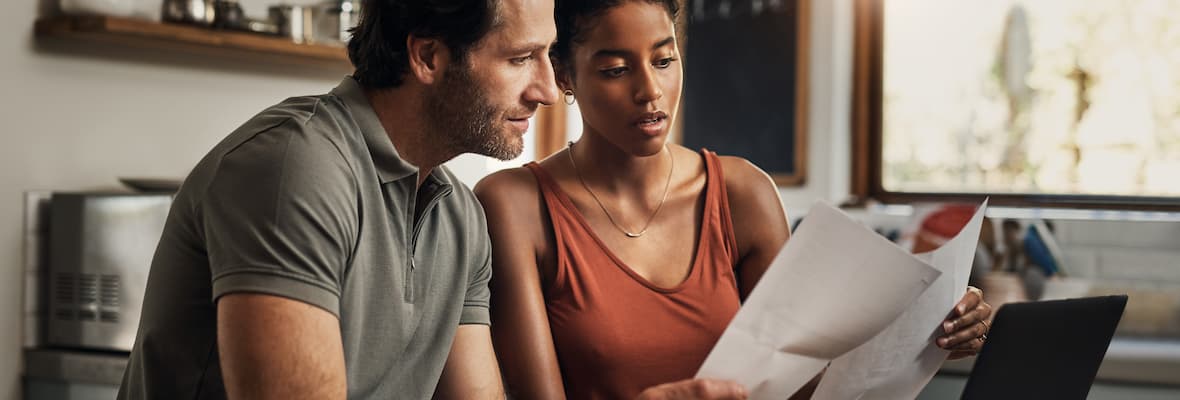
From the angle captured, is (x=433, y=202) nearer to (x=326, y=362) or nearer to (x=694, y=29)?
(x=326, y=362)

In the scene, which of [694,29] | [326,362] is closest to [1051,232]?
[694,29]

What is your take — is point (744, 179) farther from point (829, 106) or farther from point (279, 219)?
point (829, 106)

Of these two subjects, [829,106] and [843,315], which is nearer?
[843,315]

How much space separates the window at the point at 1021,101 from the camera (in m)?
3.57

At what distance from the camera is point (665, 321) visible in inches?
50.5

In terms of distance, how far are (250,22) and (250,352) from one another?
6.97ft

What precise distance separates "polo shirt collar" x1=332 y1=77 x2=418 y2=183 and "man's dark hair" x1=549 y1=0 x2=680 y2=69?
0.27 meters

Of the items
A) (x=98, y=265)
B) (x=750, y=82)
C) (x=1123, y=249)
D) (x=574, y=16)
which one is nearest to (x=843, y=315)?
(x=574, y=16)

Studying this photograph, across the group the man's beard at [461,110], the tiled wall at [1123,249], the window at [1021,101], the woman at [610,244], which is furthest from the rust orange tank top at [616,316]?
the window at [1021,101]

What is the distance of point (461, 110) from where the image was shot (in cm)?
110

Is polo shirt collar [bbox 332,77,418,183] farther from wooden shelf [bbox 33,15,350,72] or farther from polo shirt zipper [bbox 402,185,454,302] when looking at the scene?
wooden shelf [bbox 33,15,350,72]

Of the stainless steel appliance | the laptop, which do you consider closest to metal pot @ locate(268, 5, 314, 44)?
the stainless steel appliance

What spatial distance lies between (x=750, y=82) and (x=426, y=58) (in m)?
3.16

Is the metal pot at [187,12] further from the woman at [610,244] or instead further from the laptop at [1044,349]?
the laptop at [1044,349]
